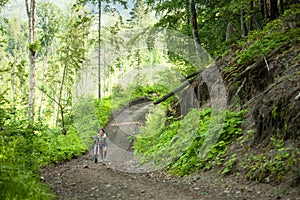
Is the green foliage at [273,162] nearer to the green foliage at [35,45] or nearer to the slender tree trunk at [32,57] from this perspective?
the green foliage at [35,45]

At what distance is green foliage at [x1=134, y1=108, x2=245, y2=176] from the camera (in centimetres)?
943

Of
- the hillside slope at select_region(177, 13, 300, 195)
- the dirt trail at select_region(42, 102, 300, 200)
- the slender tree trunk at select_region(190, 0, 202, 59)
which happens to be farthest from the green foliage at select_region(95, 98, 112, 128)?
the hillside slope at select_region(177, 13, 300, 195)

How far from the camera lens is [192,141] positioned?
1052 cm

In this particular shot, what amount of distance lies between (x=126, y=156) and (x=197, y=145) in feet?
21.0

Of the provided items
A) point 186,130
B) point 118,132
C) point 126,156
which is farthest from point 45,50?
point 186,130

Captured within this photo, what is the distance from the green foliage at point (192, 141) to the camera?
9.43 m

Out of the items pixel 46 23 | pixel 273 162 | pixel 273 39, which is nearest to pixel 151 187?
pixel 273 162

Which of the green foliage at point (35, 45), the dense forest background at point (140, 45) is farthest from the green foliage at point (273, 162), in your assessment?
the green foliage at point (35, 45)

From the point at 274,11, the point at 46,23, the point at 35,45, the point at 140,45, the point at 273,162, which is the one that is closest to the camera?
the point at 273,162

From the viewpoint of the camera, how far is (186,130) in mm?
11656

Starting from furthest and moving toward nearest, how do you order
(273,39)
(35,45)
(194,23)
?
(35,45)
(194,23)
(273,39)

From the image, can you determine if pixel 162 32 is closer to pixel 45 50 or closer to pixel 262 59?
pixel 262 59

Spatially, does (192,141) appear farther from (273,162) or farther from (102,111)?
(102,111)

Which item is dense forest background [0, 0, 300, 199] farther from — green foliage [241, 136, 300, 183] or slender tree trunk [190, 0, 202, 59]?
green foliage [241, 136, 300, 183]
